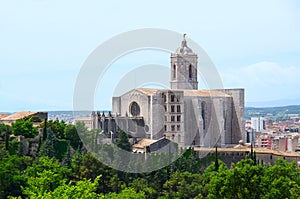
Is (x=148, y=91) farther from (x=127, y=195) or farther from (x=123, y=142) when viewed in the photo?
(x=127, y=195)

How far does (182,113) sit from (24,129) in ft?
42.2

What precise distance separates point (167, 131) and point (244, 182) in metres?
21.8

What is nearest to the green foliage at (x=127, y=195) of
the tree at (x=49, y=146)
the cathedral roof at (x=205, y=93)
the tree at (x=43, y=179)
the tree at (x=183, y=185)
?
the tree at (x=43, y=179)

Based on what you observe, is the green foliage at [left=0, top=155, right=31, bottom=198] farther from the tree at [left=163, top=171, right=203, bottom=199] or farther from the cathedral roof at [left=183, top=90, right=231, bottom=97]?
the cathedral roof at [left=183, top=90, right=231, bottom=97]

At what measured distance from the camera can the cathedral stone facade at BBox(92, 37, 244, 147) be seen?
48.3 m

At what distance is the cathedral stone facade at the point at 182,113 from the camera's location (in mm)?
48334

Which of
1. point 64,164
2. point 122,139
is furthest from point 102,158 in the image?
point 122,139

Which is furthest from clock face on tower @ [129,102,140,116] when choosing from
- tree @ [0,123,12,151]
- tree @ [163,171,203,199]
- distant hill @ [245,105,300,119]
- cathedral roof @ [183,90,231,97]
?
distant hill @ [245,105,300,119]

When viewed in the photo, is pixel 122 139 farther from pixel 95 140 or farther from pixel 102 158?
pixel 102 158

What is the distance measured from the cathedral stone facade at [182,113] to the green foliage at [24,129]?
21.0 feet

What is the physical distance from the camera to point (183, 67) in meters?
56.3

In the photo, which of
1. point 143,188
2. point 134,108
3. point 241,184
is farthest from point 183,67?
point 241,184

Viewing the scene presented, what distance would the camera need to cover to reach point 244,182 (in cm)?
2708

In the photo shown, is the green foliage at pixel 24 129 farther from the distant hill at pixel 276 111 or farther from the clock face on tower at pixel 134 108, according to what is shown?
the distant hill at pixel 276 111
